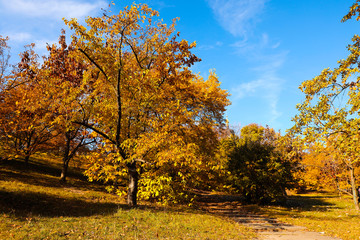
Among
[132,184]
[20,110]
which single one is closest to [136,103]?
[132,184]

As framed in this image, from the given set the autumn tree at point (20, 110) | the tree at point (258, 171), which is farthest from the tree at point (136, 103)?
the tree at point (258, 171)

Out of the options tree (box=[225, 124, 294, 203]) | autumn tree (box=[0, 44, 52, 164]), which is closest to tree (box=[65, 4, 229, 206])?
autumn tree (box=[0, 44, 52, 164])

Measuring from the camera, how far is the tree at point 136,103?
1051 centimetres

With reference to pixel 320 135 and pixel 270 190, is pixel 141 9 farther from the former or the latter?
pixel 270 190

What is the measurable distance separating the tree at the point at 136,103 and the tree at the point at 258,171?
341 inches

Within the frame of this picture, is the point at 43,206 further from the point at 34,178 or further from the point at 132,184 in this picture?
the point at 34,178

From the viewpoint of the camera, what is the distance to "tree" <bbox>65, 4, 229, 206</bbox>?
10508mm

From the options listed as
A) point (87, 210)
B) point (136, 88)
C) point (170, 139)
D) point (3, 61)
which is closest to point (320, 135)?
point (170, 139)

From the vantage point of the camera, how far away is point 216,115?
20.1 m

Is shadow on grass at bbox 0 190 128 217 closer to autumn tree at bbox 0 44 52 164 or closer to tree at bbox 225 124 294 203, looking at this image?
autumn tree at bbox 0 44 52 164

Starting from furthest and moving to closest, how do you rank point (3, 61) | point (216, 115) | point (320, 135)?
1. point (216, 115)
2. point (3, 61)
3. point (320, 135)

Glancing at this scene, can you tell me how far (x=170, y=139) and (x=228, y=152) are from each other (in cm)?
1462

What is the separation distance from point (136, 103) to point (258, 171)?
1446 centimetres

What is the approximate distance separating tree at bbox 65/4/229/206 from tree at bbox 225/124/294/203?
28.5ft
